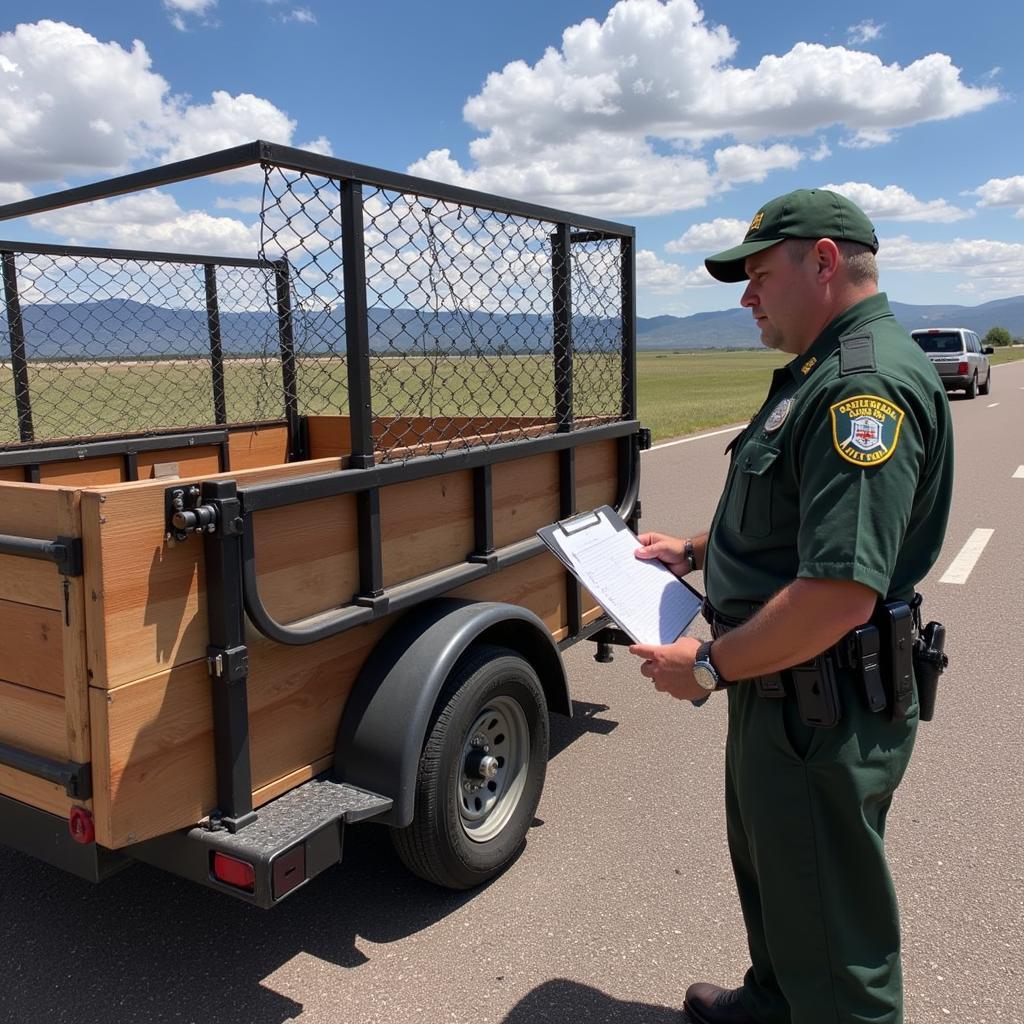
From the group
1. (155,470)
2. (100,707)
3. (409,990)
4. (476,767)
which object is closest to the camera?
(100,707)

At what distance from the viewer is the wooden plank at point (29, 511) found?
2170 millimetres

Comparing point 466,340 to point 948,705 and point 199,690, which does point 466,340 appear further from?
point 948,705

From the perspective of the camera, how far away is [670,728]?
14.7 ft

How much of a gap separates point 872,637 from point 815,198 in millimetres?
917

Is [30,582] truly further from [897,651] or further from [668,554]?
[897,651]

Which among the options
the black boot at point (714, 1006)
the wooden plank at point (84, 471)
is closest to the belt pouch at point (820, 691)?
the black boot at point (714, 1006)

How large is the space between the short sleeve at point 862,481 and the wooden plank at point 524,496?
1.71 meters

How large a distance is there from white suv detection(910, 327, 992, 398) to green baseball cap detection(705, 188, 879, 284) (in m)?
25.7

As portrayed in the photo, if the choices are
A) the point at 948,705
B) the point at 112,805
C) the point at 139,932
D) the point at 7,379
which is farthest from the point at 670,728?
the point at 7,379

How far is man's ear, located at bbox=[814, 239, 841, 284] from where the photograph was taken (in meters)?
1.96

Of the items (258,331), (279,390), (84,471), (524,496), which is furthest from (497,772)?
(258,331)

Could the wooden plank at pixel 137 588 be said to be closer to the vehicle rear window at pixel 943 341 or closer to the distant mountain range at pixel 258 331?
the distant mountain range at pixel 258 331

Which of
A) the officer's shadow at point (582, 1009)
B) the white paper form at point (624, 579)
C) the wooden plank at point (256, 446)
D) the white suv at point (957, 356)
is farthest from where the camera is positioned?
the white suv at point (957, 356)

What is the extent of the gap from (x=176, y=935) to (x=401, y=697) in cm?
104
